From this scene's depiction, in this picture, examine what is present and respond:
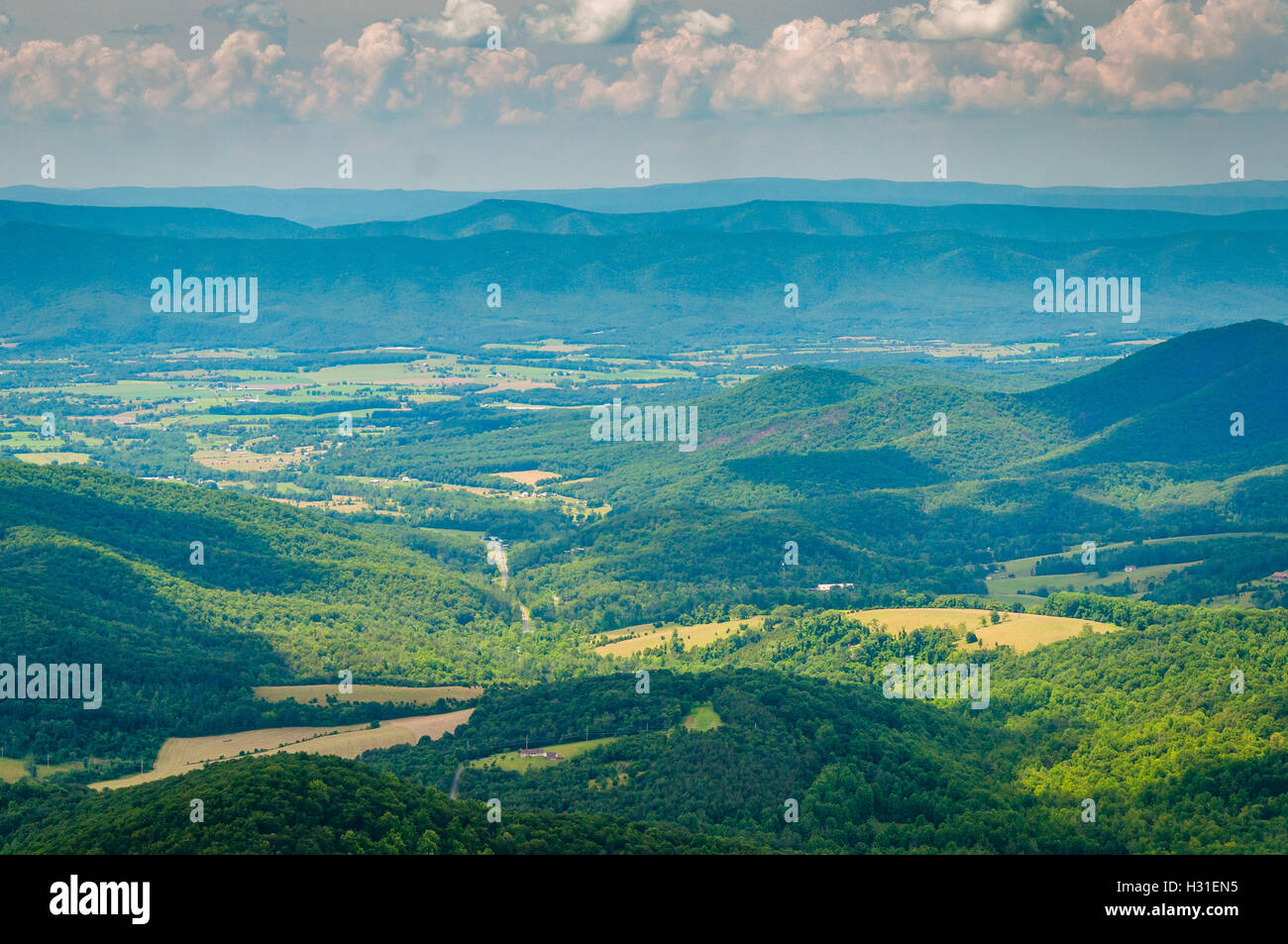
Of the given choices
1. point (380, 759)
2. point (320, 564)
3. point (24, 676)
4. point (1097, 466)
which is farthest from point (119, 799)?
point (1097, 466)

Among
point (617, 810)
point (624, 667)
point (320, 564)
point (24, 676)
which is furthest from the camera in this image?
→ point (320, 564)

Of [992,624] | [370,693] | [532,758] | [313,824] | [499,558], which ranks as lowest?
[532,758]

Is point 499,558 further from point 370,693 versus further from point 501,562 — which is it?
point 370,693

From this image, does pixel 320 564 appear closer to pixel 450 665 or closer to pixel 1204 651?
pixel 450 665

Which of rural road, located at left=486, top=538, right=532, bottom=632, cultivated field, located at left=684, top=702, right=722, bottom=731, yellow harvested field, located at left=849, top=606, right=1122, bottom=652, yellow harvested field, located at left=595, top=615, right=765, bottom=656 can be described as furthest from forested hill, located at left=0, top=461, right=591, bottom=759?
cultivated field, located at left=684, top=702, right=722, bottom=731

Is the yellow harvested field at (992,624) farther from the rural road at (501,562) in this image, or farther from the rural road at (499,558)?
the rural road at (499,558)

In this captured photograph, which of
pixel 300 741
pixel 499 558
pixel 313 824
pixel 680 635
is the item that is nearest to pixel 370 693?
pixel 300 741

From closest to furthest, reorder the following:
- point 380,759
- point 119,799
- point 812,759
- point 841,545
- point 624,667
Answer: point 119,799 → point 812,759 → point 380,759 → point 624,667 → point 841,545
